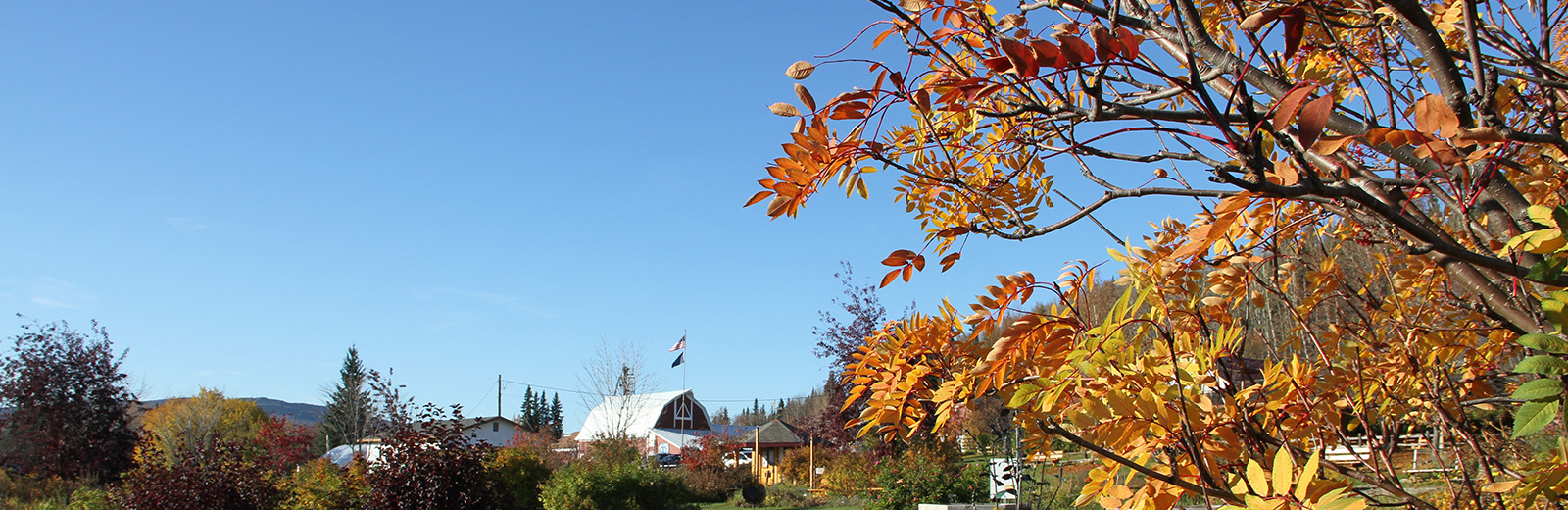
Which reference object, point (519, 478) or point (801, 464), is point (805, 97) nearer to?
point (519, 478)

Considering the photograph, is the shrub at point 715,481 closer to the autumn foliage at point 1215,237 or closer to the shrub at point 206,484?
the shrub at point 206,484

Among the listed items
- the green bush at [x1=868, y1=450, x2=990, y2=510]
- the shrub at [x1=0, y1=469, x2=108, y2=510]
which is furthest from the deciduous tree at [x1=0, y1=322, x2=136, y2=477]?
the green bush at [x1=868, y1=450, x2=990, y2=510]

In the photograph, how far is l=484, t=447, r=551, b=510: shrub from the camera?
14.0 metres

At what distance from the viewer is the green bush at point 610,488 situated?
46.1 ft

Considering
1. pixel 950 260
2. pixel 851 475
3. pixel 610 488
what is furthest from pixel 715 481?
pixel 950 260

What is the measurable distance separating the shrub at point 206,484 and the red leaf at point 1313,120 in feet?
39.4

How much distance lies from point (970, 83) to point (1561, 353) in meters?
0.80

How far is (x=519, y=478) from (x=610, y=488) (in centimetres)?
151

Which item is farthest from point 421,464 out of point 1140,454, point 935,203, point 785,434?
point 785,434

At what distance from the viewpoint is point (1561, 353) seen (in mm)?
1062

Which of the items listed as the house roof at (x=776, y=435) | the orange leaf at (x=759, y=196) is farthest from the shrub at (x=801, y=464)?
the orange leaf at (x=759, y=196)

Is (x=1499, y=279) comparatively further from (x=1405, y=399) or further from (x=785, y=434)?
(x=785, y=434)

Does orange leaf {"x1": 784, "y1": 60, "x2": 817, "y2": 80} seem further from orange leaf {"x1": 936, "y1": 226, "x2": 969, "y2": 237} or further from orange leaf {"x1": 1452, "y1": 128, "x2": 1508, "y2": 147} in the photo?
orange leaf {"x1": 1452, "y1": 128, "x2": 1508, "y2": 147}

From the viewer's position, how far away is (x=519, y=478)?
1438 cm
